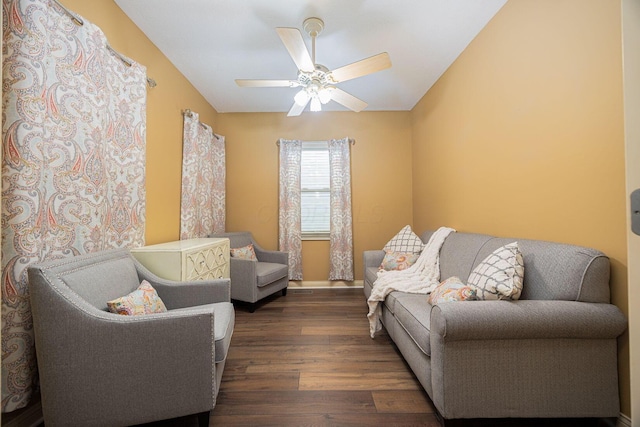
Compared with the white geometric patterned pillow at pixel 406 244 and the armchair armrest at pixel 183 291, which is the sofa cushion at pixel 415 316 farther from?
the armchair armrest at pixel 183 291

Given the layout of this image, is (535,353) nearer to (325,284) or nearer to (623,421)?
(623,421)

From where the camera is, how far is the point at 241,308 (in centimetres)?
330

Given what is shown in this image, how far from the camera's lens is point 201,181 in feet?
11.4

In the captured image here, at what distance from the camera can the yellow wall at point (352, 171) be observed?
4230mm

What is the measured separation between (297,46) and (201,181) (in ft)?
7.15

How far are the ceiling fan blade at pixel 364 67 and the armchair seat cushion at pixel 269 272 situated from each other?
89.4 inches

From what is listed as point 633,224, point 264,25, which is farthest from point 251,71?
point 633,224

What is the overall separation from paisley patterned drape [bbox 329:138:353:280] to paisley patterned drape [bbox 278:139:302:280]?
50 cm

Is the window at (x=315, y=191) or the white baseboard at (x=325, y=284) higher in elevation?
the window at (x=315, y=191)

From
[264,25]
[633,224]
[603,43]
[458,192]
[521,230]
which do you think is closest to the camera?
[633,224]

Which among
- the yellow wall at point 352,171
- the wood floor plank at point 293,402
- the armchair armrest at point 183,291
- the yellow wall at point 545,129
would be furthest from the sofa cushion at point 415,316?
the yellow wall at point 352,171

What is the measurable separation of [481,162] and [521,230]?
0.74 metres

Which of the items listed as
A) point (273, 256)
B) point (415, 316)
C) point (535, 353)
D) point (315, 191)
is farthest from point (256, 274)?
point (535, 353)

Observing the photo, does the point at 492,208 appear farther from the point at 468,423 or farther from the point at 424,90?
the point at 424,90
